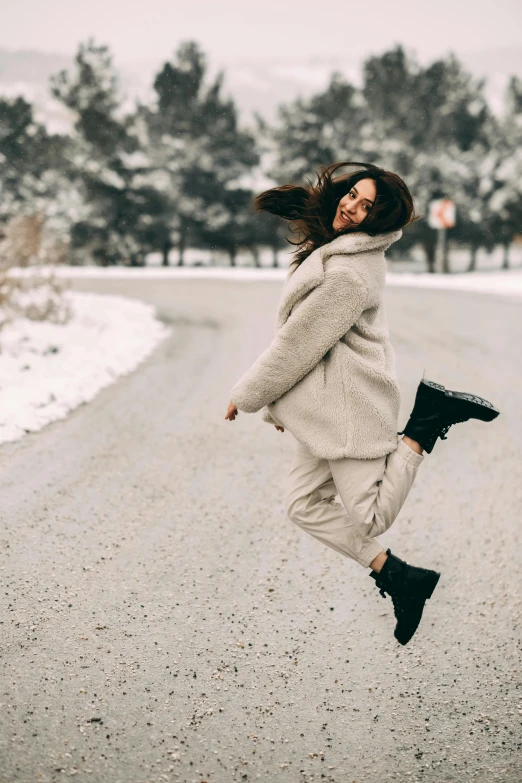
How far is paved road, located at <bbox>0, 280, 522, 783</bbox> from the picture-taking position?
2230 millimetres

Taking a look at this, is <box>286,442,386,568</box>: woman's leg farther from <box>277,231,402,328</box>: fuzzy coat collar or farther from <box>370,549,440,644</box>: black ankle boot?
<box>277,231,402,328</box>: fuzzy coat collar

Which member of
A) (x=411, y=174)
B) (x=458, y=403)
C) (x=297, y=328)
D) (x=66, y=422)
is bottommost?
(x=66, y=422)

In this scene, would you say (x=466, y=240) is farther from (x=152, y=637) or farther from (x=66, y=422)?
(x=152, y=637)

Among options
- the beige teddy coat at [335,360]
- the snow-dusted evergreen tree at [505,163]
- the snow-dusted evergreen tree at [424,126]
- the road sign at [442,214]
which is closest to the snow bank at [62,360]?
the beige teddy coat at [335,360]

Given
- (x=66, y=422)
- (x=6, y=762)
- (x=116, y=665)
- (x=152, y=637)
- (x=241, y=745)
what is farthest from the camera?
(x=66, y=422)

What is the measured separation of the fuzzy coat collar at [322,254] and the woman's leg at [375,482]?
0.65 m

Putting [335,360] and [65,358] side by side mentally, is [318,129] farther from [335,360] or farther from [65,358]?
[335,360]

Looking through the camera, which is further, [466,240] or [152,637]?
[466,240]

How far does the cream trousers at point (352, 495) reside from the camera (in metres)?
2.80

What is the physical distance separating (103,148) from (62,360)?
3144cm

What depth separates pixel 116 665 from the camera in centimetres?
262

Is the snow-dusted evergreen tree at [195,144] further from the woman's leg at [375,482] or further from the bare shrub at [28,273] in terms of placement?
the woman's leg at [375,482]

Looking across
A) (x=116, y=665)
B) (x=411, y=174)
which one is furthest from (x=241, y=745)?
(x=411, y=174)

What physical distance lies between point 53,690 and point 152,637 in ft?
1.49
